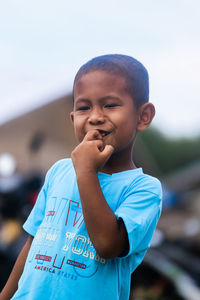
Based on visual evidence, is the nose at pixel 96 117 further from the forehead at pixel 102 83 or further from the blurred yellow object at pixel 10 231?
the blurred yellow object at pixel 10 231

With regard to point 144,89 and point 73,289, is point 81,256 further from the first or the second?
point 144,89

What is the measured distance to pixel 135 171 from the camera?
4.11ft

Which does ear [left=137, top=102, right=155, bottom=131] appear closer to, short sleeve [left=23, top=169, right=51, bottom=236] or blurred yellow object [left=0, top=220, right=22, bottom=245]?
short sleeve [left=23, top=169, right=51, bottom=236]

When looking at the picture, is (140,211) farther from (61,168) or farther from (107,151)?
(61,168)

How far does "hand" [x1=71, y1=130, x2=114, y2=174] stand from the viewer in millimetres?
1110

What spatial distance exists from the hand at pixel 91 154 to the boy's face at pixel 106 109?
0.04 meters

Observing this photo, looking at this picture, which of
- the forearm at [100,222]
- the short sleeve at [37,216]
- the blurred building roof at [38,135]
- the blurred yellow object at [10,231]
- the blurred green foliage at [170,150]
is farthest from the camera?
the blurred green foliage at [170,150]

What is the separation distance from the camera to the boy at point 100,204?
1082mm

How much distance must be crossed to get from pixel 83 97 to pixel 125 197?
0.34 m

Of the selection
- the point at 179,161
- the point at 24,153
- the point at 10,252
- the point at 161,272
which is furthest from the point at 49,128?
the point at 179,161

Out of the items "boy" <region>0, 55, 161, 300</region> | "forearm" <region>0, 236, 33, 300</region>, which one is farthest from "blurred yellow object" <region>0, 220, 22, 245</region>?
"boy" <region>0, 55, 161, 300</region>

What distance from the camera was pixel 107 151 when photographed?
44.7 inches

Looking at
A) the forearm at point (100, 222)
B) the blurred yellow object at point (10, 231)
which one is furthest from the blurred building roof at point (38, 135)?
the forearm at point (100, 222)

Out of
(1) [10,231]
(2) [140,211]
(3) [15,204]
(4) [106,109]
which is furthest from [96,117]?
(3) [15,204]
